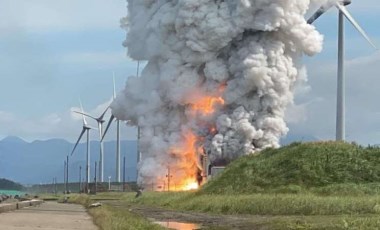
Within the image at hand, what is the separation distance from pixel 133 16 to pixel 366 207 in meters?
74.5

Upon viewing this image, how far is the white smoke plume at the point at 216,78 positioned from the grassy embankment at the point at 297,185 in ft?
80.9

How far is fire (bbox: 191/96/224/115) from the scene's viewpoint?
101m

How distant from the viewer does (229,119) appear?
96250 mm

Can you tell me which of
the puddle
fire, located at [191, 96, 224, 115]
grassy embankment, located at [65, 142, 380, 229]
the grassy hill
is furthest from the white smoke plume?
the puddle

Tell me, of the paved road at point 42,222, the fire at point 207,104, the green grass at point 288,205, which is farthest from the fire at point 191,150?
the paved road at point 42,222

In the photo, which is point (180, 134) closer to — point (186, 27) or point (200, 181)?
point (200, 181)

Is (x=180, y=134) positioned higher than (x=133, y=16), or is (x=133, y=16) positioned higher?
(x=133, y=16)

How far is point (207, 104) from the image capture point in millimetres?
102188

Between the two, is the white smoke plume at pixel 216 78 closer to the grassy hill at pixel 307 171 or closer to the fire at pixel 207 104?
the fire at pixel 207 104

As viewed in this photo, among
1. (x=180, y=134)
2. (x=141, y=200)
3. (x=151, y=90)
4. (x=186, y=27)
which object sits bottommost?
(x=141, y=200)

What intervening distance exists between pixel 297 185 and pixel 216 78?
42270 millimetres

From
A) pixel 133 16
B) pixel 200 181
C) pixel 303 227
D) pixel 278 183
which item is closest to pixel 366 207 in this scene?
pixel 303 227

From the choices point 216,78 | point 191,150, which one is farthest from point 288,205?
point 191,150

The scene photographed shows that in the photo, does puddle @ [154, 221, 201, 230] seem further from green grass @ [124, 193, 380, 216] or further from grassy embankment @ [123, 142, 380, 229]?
green grass @ [124, 193, 380, 216]
